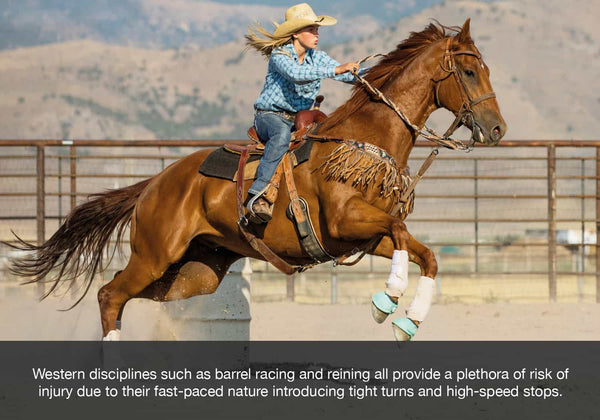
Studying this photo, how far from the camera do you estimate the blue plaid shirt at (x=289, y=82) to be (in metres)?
5.77

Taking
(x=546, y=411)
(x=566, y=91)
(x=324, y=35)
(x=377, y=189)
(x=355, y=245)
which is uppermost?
(x=324, y=35)

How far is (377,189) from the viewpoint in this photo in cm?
560

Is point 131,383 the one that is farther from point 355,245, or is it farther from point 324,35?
point 324,35

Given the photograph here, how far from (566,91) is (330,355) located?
76760 mm

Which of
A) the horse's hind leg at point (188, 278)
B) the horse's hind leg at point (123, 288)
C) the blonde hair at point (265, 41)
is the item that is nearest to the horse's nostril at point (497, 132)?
the blonde hair at point (265, 41)

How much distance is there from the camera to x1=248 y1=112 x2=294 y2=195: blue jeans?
5.79 m

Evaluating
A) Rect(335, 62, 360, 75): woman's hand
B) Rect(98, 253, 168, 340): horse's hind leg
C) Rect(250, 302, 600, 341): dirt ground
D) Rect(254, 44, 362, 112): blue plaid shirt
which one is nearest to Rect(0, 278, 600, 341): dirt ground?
Rect(250, 302, 600, 341): dirt ground

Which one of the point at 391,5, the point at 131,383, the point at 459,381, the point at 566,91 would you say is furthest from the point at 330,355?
the point at 391,5

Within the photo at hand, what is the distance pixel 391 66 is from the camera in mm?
5898

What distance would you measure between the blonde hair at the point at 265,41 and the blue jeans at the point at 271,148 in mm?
444

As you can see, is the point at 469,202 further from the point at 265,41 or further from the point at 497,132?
the point at 497,132

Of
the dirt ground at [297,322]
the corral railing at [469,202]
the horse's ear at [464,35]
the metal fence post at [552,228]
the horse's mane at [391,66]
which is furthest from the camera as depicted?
the metal fence post at [552,228]

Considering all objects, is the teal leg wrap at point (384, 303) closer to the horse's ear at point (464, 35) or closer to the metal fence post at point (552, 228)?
the horse's ear at point (464, 35)

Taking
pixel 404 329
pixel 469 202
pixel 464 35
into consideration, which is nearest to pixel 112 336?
pixel 404 329
